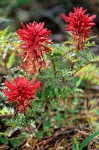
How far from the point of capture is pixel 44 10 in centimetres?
441

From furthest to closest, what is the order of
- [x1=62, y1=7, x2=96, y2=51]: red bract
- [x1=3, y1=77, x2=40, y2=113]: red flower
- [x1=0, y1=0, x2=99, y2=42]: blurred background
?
1. [x1=0, y1=0, x2=99, y2=42]: blurred background
2. [x1=62, y1=7, x2=96, y2=51]: red bract
3. [x1=3, y1=77, x2=40, y2=113]: red flower

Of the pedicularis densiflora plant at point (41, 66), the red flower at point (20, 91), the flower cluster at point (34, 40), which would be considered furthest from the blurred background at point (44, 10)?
the red flower at point (20, 91)

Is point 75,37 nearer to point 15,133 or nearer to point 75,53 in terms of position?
point 75,53

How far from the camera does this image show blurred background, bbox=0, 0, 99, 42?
13.6 ft

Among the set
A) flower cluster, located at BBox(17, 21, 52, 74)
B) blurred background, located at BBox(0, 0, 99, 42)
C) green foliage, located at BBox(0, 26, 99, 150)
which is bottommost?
green foliage, located at BBox(0, 26, 99, 150)

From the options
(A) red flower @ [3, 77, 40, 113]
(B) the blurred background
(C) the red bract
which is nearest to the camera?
(A) red flower @ [3, 77, 40, 113]

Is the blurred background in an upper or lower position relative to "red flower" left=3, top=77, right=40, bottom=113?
upper

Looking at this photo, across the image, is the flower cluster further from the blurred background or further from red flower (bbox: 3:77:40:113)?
the blurred background

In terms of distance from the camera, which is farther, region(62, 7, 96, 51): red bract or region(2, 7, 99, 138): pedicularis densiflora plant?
region(62, 7, 96, 51): red bract

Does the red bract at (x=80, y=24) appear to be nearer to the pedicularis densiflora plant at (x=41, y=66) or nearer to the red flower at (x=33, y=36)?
the pedicularis densiflora plant at (x=41, y=66)

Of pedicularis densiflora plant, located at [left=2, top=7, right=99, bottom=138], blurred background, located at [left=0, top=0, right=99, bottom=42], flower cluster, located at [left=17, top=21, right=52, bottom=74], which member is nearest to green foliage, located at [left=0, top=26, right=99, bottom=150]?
pedicularis densiflora plant, located at [left=2, top=7, right=99, bottom=138]

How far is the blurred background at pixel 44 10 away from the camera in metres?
4.16

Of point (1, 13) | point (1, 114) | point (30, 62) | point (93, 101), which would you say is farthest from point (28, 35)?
point (1, 13)


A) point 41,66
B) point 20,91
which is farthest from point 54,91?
point 20,91
